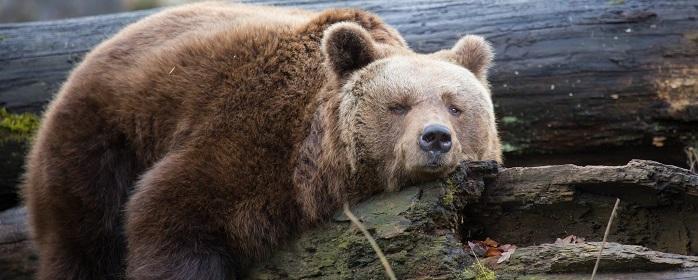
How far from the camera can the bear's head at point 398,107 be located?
5367mm

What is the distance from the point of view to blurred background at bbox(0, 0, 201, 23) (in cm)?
1844

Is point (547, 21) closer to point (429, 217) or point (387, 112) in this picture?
point (387, 112)

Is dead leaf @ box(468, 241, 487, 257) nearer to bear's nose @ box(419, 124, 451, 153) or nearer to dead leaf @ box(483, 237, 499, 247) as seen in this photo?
dead leaf @ box(483, 237, 499, 247)

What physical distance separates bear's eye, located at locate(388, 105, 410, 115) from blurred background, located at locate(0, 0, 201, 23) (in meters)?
13.3

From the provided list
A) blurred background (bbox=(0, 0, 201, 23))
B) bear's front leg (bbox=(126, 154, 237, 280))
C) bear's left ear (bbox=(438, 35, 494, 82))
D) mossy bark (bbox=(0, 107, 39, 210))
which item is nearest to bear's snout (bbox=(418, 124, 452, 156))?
bear's left ear (bbox=(438, 35, 494, 82))

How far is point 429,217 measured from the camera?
509 centimetres

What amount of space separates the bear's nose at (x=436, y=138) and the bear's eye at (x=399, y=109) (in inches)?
→ 18.6

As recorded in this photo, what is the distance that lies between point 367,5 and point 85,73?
2.73 m

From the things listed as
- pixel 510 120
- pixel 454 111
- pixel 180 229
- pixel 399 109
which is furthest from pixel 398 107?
pixel 510 120

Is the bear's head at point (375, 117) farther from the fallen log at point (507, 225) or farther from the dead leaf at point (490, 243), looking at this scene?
the dead leaf at point (490, 243)

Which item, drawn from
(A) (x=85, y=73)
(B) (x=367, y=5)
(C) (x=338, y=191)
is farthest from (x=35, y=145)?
(B) (x=367, y=5)

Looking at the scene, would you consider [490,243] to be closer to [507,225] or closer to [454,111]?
[507,225]

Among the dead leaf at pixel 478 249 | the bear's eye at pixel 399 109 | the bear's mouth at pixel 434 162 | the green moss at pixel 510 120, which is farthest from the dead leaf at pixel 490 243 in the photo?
the green moss at pixel 510 120

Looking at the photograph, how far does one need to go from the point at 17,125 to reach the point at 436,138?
434 cm
